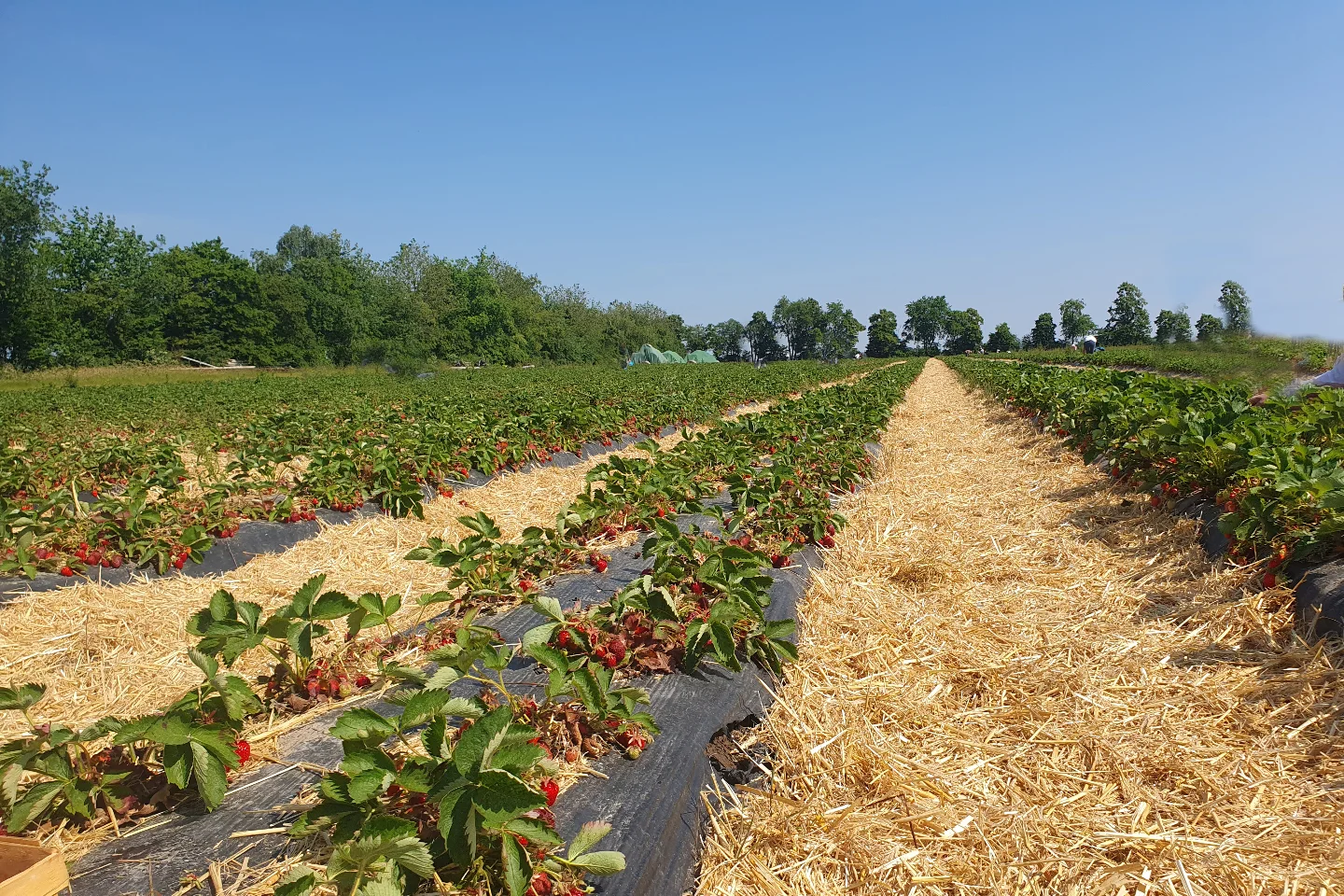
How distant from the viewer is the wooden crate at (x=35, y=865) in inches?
60.7

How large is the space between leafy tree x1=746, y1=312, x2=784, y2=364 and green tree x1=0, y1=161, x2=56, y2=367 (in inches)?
4041

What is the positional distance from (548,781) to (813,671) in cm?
182

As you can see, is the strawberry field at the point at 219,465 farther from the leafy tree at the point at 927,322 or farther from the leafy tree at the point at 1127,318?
the leafy tree at the point at 927,322

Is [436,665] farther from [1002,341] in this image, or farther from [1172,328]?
[1002,341]

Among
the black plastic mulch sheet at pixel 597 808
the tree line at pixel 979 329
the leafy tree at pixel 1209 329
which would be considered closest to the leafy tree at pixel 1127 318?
the tree line at pixel 979 329

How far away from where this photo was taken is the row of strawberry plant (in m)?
3.88

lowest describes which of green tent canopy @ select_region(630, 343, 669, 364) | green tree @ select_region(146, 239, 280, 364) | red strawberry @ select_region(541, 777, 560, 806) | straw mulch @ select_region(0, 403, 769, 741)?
straw mulch @ select_region(0, 403, 769, 741)

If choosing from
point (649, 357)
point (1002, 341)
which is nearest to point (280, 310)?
point (649, 357)

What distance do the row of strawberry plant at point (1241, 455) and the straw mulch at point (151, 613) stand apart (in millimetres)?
5155

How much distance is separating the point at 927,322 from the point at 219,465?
133825 mm

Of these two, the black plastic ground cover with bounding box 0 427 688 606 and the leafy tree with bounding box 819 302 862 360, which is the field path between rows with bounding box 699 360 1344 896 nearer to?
the black plastic ground cover with bounding box 0 427 688 606

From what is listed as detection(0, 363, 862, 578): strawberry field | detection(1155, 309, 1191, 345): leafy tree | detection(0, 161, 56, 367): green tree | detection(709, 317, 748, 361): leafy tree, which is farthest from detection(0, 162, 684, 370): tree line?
detection(709, 317, 748, 361): leafy tree

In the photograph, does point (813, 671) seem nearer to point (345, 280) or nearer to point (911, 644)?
point (911, 644)

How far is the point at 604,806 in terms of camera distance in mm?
2123
